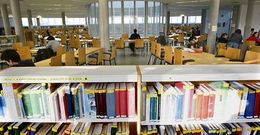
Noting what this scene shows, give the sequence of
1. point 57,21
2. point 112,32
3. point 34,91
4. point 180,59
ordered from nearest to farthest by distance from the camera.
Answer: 1. point 34,91
2. point 180,59
3. point 112,32
4. point 57,21

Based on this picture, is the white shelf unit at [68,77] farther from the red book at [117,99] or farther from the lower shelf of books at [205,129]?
the lower shelf of books at [205,129]

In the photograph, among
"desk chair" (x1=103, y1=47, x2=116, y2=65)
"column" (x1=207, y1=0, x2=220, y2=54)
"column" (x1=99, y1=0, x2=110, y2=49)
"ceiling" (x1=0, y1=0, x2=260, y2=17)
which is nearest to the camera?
"desk chair" (x1=103, y1=47, x2=116, y2=65)

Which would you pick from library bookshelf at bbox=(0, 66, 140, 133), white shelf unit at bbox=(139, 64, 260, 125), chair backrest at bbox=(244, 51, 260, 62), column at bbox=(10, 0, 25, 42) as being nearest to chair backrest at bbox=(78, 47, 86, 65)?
library bookshelf at bbox=(0, 66, 140, 133)

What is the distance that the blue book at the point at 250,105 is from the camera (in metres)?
1.62

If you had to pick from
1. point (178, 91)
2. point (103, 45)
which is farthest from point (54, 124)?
point (103, 45)

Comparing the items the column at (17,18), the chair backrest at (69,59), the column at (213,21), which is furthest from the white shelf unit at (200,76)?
the column at (17,18)

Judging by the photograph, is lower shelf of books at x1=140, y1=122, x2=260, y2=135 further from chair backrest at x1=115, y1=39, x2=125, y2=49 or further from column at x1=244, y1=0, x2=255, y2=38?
column at x1=244, y1=0, x2=255, y2=38

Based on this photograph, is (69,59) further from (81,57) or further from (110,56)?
(110,56)

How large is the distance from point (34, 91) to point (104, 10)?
226 inches

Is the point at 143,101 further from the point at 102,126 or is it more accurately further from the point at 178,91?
the point at 102,126

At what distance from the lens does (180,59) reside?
461 centimetres

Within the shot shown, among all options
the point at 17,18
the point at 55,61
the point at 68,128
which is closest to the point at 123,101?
the point at 68,128

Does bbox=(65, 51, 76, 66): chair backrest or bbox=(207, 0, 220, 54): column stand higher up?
bbox=(207, 0, 220, 54): column

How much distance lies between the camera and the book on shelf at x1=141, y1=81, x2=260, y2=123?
160 centimetres
